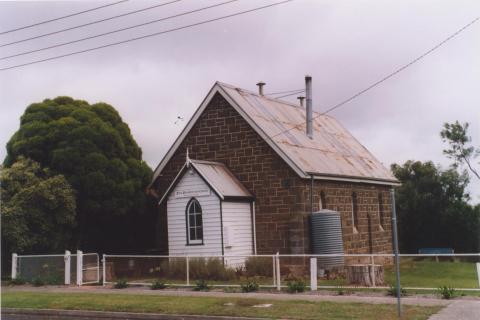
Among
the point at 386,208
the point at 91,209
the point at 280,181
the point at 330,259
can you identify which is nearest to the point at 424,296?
the point at 330,259

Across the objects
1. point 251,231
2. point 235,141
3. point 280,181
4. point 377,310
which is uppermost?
point 235,141

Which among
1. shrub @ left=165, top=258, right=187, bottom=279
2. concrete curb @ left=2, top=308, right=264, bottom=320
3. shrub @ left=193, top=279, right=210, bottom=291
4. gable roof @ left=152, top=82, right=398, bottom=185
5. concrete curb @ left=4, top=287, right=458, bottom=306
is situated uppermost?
gable roof @ left=152, top=82, right=398, bottom=185

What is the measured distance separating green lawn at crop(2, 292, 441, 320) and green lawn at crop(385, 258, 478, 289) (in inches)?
267

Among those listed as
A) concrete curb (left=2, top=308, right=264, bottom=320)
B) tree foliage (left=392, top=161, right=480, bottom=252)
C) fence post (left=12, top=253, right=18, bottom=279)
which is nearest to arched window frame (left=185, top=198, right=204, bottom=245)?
fence post (left=12, top=253, right=18, bottom=279)

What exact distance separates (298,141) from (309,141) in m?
1.59

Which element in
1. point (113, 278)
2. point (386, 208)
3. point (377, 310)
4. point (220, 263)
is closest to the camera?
point (377, 310)

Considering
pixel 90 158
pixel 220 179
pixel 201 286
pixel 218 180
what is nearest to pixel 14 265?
pixel 90 158

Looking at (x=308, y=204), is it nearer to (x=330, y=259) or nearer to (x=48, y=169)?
(x=330, y=259)

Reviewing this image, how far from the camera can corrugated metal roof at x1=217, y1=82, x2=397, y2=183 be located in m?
25.7

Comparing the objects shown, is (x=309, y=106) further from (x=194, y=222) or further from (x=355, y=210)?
(x=194, y=222)

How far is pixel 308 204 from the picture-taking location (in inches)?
969

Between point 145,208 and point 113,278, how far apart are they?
4494mm

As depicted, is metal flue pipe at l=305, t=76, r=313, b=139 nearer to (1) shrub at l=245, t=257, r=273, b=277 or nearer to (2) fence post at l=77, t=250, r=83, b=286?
(1) shrub at l=245, t=257, r=273, b=277

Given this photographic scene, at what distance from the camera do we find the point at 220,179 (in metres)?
24.4
